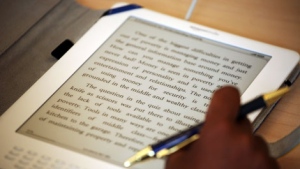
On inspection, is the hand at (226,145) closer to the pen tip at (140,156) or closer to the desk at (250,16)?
the pen tip at (140,156)

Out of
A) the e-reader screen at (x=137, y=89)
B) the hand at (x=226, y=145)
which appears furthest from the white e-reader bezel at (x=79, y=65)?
the hand at (x=226, y=145)

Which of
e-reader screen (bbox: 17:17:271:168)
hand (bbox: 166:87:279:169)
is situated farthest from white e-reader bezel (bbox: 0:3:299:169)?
hand (bbox: 166:87:279:169)

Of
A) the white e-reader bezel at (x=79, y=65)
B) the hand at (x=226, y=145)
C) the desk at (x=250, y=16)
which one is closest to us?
the hand at (x=226, y=145)

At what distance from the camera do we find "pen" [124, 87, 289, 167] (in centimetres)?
47

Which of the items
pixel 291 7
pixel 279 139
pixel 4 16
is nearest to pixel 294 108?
pixel 279 139

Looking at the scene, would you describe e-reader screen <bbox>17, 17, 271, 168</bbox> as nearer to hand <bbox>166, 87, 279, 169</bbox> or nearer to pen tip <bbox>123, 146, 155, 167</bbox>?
pen tip <bbox>123, 146, 155, 167</bbox>

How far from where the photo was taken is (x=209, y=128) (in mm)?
415

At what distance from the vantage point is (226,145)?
16.1 inches

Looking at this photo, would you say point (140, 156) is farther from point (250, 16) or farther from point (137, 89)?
point (250, 16)

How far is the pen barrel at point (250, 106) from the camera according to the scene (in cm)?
46

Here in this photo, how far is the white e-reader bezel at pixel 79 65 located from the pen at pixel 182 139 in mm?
48

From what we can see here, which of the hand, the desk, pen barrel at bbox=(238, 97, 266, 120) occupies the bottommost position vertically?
the hand

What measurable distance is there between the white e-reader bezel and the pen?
1.9 inches

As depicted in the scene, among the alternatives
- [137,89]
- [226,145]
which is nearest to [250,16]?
[137,89]
